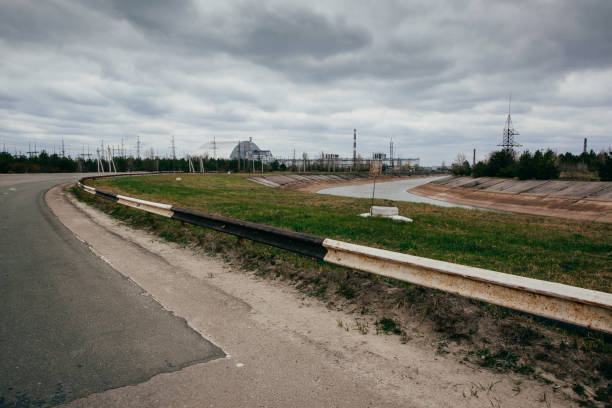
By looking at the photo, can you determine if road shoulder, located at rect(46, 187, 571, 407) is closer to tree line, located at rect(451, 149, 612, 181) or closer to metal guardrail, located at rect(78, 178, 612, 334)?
metal guardrail, located at rect(78, 178, 612, 334)

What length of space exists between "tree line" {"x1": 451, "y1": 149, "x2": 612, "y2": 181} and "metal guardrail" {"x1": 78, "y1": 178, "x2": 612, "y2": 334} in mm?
40478

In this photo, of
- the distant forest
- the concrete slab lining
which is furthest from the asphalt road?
the distant forest

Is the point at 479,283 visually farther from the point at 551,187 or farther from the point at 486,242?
the point at 551,187

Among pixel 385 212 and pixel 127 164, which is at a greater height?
pixel 127 164

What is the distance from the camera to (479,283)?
3537mm

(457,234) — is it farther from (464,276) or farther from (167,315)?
(167,315)

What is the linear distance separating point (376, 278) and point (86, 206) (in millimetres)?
14443

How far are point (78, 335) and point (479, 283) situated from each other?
416cm

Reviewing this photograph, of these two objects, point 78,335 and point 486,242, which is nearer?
point 78,335

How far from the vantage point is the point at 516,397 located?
2635 mm

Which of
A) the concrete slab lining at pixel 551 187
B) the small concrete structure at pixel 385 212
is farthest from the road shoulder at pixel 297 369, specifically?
the concrete slab lining at pixel 551 187

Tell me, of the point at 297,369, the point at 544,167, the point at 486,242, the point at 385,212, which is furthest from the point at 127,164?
the point at 297,369

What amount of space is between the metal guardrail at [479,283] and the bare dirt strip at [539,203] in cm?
2830

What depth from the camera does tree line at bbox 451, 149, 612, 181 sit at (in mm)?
36769
